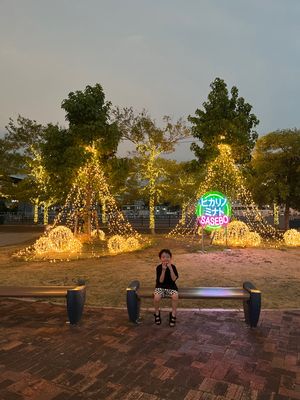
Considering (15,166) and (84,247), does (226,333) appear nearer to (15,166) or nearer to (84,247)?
(84,247)

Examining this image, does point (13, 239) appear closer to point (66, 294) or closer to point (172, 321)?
point (66, 294)

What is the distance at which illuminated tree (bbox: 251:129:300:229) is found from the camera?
22.5m

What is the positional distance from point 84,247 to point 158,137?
1198 cm

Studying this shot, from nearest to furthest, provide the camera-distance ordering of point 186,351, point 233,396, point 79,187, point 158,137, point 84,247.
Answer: point 233,396 → point 186,351 → point 84,247 → point 79,187 → point 158,137

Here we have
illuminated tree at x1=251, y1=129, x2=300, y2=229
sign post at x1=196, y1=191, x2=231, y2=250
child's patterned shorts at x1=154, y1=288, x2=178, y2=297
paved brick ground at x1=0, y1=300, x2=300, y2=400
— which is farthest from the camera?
illuminated tree at x1=251, y1=129, x2=300, y2=229

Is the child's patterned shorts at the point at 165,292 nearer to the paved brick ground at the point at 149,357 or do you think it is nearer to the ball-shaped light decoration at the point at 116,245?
the paved brick ground at the point at 149,357

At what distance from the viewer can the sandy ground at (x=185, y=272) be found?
691cm

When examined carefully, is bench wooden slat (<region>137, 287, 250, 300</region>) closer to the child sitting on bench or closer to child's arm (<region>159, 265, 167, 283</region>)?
the child sitting on bench

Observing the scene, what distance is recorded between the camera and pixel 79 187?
16.3 meters

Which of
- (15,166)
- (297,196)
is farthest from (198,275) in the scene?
(15,166)

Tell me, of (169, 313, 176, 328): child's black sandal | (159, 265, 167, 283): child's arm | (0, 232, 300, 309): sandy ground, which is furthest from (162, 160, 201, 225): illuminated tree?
(169, 313, 176, 328): child's black sandal

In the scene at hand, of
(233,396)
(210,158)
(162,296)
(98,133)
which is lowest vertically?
(233,396)

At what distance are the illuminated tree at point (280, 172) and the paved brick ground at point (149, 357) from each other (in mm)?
17914

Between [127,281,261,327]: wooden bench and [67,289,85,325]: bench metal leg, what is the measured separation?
785 millimetres
